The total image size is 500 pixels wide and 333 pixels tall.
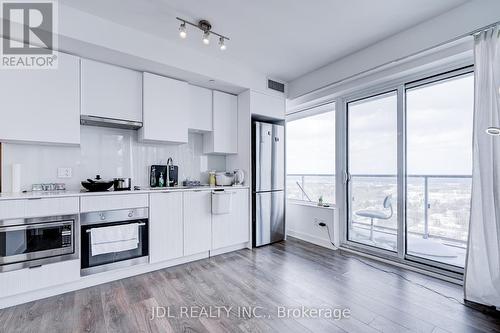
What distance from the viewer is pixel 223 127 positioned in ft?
11.4

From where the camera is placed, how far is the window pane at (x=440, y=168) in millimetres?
2432

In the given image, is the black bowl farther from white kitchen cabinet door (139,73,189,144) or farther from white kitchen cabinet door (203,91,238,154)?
white kitchen cabinet door (203,91,238,154)

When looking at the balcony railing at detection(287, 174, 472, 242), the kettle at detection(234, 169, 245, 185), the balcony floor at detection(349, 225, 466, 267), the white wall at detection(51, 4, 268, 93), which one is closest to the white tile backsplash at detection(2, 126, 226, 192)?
the kettle at detection(234, 169, 245, 185)

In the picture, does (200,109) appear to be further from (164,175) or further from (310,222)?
(310,222)

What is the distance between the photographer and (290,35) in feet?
8.45

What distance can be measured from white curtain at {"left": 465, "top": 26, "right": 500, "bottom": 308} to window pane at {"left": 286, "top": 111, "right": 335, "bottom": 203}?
1801 millimetres

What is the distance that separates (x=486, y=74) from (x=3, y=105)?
168 inches

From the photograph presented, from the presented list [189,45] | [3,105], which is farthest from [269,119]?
[3,105]

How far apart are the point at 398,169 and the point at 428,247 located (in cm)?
99

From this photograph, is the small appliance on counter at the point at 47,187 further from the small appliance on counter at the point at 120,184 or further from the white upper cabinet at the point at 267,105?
the white upper cabinet at the point at 267,105

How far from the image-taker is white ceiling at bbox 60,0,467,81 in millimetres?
2070

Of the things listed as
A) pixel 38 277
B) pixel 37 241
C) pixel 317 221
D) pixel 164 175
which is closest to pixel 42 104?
pixel 37 241

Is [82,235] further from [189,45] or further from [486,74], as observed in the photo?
[486,74]

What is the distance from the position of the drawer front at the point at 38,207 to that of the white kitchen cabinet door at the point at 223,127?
1.80 meters
